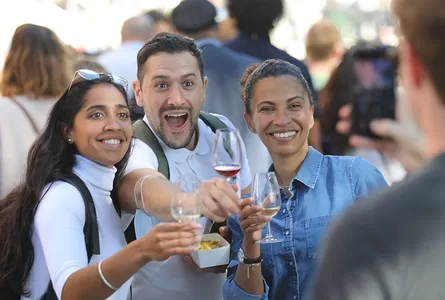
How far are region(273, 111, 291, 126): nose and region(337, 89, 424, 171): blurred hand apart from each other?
111 cm

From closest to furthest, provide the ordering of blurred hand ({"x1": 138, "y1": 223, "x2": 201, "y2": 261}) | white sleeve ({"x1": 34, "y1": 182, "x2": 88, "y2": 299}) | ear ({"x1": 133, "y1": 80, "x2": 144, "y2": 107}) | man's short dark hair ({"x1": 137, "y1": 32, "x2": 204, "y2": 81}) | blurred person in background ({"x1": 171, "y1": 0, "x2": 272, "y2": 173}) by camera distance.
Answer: blurred hand ({"x1": 138, "y1": 223, "x2": 201, "y2": 261}), white sleeve ({"x1": 34, "y1": 182, "x2": 88, "y2": 299}), man's short dark hair ({"x1": 137, "y1": 32, "x2": 204, "y2": 81}), ear ({"x1": 133, "y1": 80, "x2": 144, "y2": 107}), blurred person in background ({"x1": 171, "y1": 0, "x2": 272, "y2": 173})

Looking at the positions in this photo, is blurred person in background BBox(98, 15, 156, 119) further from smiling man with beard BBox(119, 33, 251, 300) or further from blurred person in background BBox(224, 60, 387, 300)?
blurred person in background BBox(224, 60, 387, 300)

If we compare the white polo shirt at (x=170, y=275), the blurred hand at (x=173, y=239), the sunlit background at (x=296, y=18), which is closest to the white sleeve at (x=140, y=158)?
the white polo shirt at (x=170, y=275)

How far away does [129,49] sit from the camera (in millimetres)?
6027

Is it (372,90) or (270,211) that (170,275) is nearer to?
(270,211)

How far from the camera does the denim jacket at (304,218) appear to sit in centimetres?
270

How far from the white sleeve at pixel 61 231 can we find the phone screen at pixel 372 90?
109cm

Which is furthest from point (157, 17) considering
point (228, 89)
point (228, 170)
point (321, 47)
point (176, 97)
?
point (228, 170)

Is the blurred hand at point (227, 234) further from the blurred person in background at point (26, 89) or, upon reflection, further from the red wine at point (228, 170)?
the blurred person in background at point (26, 89)

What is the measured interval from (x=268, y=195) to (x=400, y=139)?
1.05 m

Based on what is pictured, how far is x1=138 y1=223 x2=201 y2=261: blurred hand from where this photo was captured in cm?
219

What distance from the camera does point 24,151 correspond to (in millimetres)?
4113

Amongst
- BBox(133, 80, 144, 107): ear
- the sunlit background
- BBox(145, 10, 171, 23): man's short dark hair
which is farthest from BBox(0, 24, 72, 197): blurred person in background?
the sunlit background

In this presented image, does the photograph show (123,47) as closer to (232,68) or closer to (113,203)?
(232,68)
